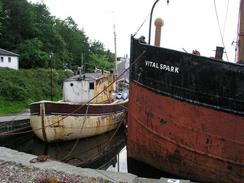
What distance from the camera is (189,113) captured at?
32.6ft

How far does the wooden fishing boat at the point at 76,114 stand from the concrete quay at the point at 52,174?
17.1ft

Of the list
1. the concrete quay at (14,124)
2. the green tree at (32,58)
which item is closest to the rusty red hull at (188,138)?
the concrete quay at (14,124)

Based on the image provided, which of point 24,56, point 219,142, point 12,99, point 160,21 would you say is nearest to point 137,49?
point 160,21

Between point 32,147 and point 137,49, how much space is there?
23.9ft

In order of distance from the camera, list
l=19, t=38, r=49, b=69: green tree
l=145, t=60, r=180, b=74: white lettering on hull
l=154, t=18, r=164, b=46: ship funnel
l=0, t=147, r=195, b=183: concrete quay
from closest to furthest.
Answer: l=0, t=147, r=195, b=183: concrete quay, l=145, t=60, r=180, b=74: white lettering on hull, l=154, t=18, r=164, b=46: ship funnel, l=19, t=38, r=49, b=69: green tree

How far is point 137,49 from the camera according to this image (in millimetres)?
11352

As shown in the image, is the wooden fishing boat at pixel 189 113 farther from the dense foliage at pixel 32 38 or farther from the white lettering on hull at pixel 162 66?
the dense foliage at pixel 32 38

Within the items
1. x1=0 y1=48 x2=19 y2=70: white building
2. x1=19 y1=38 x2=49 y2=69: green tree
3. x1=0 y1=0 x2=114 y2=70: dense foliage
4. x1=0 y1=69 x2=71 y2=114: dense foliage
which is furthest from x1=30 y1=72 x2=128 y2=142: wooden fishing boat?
x1=19 y1=38 x2=49 y2=69: green tree

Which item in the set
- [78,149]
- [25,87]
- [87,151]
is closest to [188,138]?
[87,151]

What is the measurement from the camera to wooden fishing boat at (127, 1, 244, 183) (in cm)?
939

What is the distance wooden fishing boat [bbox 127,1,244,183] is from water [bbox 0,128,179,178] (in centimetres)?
130

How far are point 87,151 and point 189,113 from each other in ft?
22.4

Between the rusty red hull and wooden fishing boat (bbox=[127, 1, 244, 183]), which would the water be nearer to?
the rusty red hull

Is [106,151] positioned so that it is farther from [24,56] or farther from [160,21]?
[24,56]
